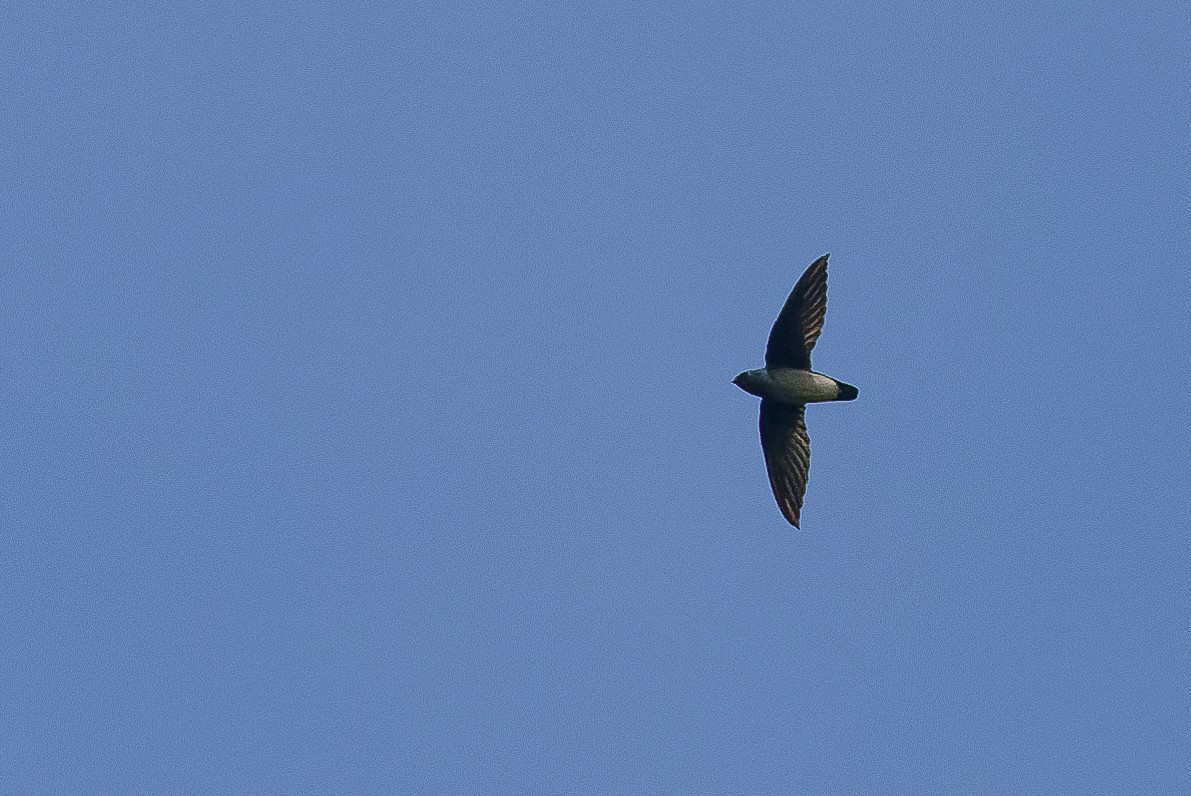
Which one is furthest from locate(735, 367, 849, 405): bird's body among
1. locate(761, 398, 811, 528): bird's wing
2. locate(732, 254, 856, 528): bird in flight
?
locate(761, 398, 811, 528): bird's wing

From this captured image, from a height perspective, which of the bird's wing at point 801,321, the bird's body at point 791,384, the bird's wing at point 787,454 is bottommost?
the bird's wing at point 787,454

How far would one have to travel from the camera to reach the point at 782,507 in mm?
27703

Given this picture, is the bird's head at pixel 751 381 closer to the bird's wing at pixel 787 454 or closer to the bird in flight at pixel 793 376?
the bird in flight at pixel 793 376

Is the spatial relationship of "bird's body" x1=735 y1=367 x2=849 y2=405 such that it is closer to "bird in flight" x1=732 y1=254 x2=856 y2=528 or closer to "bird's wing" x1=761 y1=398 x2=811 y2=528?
"bird in flight" x1=732 y1=254 x2=856 y2=528

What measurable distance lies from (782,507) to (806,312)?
3418 millimetres

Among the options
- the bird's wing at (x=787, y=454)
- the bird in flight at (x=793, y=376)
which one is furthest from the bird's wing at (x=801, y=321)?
the bird's wing at (x=787, y=454)

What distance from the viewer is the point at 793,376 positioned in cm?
2689

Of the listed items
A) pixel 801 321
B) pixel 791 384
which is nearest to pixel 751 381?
pixel 791 384

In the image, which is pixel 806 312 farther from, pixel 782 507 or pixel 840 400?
pixel 782 507

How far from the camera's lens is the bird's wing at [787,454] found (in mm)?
27672

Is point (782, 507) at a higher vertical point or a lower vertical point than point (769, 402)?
lower

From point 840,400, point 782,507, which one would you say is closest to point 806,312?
point 840,400

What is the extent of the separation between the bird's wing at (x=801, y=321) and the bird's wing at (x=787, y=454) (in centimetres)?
98

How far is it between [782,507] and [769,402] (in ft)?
6.05
